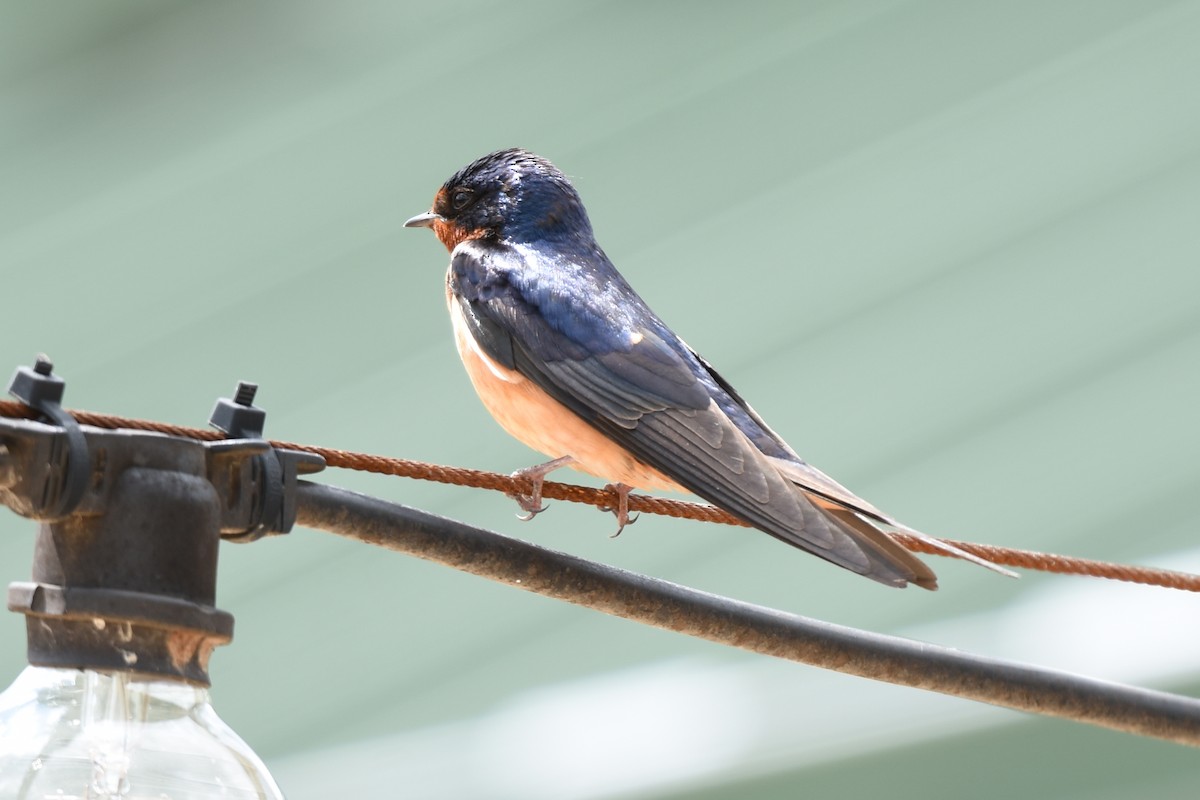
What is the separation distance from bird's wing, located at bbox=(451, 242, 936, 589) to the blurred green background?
2.46 meters

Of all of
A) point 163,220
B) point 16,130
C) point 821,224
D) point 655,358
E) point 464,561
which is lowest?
point 464,561

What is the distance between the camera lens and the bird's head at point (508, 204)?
3.95 metres

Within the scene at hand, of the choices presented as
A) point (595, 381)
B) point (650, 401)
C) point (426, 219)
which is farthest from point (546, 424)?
point (426, 219)

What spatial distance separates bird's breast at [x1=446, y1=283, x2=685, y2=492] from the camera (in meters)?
3.27

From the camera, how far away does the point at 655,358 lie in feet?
10.9

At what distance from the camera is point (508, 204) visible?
400 cm

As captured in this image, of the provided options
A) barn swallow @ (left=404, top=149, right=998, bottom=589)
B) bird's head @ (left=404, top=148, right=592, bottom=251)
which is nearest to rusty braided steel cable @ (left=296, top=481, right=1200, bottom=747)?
barn swallow @ (left=404, top=149, right=998, bottom=589)

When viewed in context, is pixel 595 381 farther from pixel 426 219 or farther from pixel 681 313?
pixel 681 313

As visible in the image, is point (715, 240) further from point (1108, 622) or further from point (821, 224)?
point (1108, 622)

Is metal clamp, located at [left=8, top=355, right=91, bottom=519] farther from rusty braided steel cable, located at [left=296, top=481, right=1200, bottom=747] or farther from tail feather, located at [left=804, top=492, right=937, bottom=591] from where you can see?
tail feather, located at [left=804, top=492, right=937, bottom=591]

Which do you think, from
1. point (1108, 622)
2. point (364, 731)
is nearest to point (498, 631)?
point (364, 731)

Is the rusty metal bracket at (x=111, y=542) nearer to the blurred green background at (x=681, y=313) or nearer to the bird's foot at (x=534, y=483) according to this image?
the bird's foot at (x=534, y=483)

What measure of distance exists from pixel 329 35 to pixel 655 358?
554 centimetres

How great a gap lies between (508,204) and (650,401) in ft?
3.29
